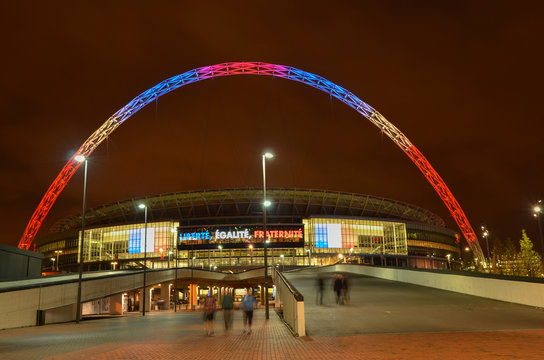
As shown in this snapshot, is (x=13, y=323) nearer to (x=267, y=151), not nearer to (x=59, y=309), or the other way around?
(x=59, y=309)

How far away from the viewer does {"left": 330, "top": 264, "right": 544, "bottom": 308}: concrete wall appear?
1993cm

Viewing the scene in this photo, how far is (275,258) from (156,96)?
188ft

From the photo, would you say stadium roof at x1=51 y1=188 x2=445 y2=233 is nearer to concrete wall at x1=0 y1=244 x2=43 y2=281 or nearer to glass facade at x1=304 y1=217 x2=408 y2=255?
glass facade at x1=304 y1=217 x2=408 y2=255

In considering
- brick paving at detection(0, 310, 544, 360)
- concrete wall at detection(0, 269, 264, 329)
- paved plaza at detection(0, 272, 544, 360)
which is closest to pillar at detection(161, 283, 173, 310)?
concrete wall at detection(0, 269, 264, 329)

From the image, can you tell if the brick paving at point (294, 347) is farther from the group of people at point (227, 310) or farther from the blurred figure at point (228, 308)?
the blurred figure at point (228, 308)

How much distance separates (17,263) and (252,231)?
214 ft

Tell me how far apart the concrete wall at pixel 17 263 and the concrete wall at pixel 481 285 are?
2730 centimetres

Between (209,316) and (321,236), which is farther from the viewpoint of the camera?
(321,236)

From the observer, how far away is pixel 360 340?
13281mm

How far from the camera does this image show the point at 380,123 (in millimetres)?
60469

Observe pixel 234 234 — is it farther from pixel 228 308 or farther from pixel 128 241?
pixel 228 308

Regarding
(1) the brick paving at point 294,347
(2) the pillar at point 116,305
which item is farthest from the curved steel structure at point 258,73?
(1) the brick paving at point 294,347

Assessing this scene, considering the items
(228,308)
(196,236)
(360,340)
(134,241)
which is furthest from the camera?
(134,241)

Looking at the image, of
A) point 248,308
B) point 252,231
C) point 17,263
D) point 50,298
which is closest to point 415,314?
point 248,308
